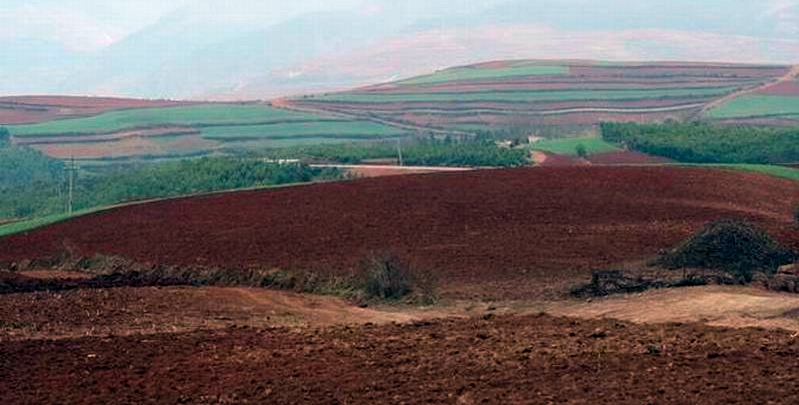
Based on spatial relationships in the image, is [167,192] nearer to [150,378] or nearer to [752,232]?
[752,232]

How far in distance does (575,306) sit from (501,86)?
132 m

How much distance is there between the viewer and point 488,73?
179m

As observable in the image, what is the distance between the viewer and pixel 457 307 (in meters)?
33.3

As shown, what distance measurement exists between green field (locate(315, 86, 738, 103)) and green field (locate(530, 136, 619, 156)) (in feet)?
156

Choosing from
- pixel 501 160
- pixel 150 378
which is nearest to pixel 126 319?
pixel 150 378

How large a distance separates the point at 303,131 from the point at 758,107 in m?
51.0

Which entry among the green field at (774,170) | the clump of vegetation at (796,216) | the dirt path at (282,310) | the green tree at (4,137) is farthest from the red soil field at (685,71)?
the dirt path at (282,310)

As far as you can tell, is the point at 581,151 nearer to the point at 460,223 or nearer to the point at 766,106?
the point at 460,223

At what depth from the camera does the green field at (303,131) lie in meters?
134

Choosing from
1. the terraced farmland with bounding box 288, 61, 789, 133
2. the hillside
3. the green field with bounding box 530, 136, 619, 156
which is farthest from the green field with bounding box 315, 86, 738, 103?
the green field with bounding box 530, 136, 619, 156

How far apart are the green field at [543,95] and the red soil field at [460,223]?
92.3 m

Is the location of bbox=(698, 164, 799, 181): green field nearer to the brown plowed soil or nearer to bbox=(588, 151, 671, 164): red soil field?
bbox=(588, 151, 671, 164): red soil field

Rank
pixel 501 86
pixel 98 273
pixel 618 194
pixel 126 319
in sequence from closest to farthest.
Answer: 1. pixel 126 319
2. pixel 98 273
3. pixel 618 194
4. pixel 501 86

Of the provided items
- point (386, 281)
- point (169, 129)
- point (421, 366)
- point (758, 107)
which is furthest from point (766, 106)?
point (421, 366)
